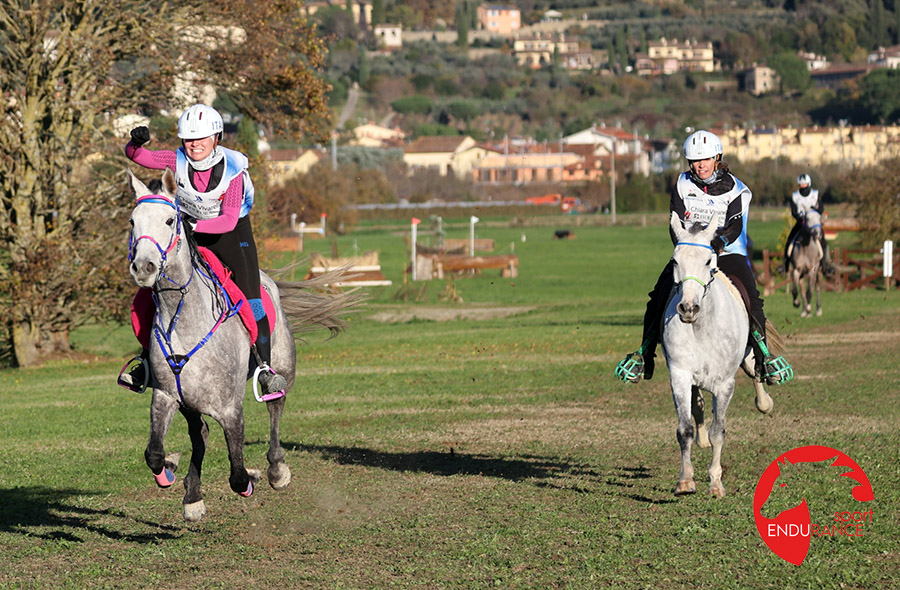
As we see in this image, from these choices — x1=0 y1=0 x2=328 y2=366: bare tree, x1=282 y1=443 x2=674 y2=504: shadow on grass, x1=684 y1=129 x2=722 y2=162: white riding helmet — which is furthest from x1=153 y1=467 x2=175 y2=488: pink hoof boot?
x1=0 y1=0 x2=328 y2=366: bare tree

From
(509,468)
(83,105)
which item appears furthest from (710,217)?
(83,105)

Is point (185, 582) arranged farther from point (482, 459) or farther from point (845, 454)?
point (845, 454)

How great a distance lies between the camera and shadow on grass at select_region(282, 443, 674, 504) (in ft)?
35.5

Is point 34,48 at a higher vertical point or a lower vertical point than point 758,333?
higher

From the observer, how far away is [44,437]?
15.5m

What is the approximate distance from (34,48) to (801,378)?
688 inches

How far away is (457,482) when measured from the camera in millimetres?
11180

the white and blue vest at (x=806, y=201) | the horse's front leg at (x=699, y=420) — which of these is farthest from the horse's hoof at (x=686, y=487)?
the white and blue vest at (x=806, y=201)

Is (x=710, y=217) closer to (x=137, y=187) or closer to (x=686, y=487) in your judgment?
(x=686, y=487)

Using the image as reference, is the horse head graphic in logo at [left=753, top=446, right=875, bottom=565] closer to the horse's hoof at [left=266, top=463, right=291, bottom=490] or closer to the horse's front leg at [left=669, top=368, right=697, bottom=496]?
the horse's front leg at [left=669, top=368, right=697, bottom=496]

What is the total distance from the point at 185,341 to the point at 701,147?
203 inches

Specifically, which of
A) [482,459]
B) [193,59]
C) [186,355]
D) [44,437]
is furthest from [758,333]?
[193,59]

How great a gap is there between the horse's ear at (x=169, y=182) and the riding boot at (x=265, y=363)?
61.4 inches

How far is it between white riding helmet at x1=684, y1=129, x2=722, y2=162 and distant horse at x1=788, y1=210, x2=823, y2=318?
19432mm
